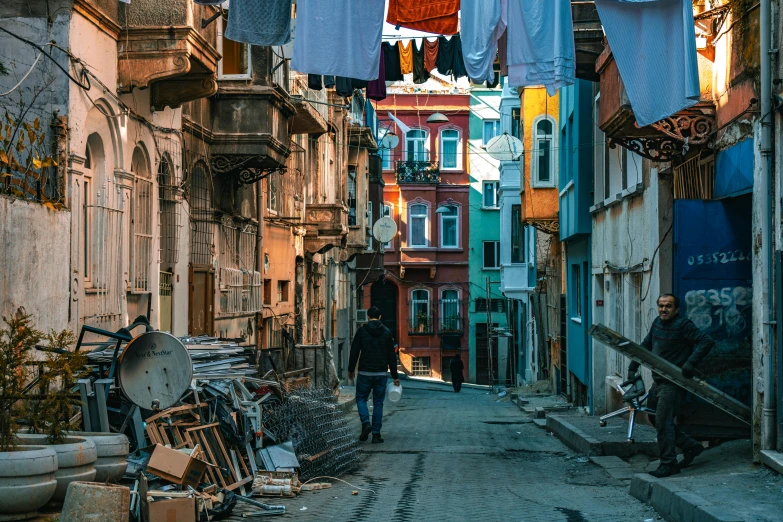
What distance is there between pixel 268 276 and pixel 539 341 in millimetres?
16533

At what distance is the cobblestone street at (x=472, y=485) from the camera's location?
9875 millimetres

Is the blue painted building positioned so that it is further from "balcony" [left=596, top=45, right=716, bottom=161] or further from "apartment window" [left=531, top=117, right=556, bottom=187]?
"balcony" [left=596, top=45, right=716, bottom=161]

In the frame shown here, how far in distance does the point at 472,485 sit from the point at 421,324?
1885 inches

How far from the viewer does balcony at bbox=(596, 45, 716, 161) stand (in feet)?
45.7

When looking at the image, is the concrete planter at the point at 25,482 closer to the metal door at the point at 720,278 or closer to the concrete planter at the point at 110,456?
the concrete planter at the point at 110,456

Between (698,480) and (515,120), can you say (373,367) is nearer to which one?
(698,480)

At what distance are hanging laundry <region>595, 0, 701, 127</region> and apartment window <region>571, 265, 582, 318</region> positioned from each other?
14.4 metres

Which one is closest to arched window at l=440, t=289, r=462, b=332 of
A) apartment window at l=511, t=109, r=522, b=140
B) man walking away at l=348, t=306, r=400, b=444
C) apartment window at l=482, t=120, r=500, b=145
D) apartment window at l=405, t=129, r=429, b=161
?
apartment window at l=405, t=129, r=429, b=161

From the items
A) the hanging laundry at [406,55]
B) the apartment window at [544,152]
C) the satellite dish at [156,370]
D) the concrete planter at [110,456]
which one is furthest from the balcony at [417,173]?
the concrete planter at [110,456]

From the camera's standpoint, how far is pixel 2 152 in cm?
1073

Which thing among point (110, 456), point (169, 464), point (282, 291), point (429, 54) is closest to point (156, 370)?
point (169, 464)

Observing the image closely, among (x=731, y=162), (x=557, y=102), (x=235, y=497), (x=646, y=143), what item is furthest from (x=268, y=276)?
(x=235, y=497)

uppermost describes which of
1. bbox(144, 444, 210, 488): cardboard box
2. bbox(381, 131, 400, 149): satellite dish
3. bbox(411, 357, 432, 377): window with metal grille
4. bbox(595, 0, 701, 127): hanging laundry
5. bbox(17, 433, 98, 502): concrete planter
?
bbox(381, 131, 400, 149): satellite dish

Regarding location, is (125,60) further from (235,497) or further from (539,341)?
(539,341)
